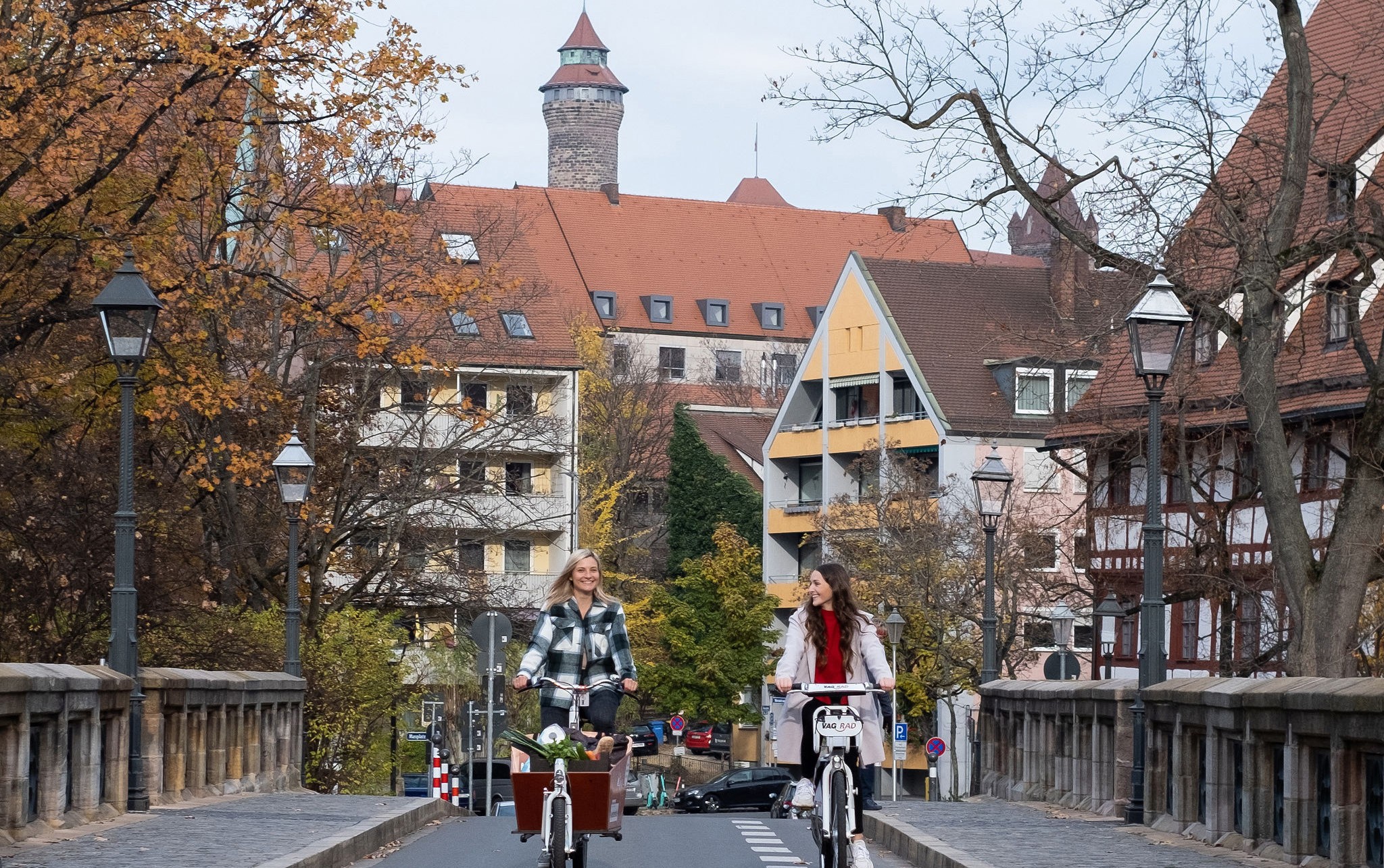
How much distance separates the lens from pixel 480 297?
31.5 meters

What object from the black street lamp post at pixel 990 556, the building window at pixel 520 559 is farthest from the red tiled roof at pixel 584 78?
the black street lamp post at pixel 990 556

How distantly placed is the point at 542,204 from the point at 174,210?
81.7 metres

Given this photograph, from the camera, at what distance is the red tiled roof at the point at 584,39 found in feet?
499

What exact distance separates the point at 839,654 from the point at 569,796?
61.6 inches

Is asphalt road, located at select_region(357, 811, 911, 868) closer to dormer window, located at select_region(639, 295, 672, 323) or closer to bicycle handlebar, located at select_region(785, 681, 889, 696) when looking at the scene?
bicycle handlebar, located at select_region(785, 681, 889, 696)

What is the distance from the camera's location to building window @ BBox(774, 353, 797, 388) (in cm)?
10669

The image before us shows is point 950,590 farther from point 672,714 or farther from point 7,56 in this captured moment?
point 7,56

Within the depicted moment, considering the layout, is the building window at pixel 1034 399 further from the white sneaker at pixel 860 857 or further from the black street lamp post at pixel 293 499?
the white sneaker at pixel 860 857

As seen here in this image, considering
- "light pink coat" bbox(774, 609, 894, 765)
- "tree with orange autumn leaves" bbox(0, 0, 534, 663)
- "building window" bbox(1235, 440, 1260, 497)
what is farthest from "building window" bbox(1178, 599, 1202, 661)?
"light pink coat" bbox(774, 609, 894, 765)

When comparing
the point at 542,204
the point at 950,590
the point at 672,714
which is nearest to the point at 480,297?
the point at 950,590

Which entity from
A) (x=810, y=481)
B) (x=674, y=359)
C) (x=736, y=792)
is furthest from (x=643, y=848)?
(x=674, y=359)

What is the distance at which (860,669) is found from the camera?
1162 centimetres

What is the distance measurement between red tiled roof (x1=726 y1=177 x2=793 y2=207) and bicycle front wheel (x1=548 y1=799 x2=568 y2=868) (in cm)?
14959

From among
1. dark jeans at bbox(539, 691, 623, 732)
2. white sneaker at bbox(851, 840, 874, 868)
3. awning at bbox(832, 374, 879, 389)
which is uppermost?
awning at bbox(832, 374, 879, 389)
